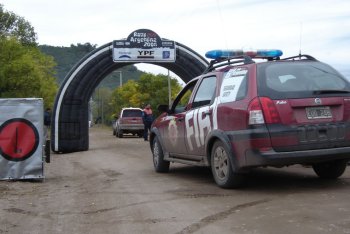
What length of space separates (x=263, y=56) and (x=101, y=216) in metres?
3.95

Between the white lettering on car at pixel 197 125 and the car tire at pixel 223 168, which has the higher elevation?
the white lettering on car at pixel 197 125

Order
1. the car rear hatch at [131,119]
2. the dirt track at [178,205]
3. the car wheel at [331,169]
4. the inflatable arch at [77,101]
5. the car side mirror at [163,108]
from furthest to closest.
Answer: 1. the car rear hatch at [131,119]
2. the inflatable arch at [77,101]
3. the car side mirror at [163,108]
4. the car wheel at [331,169]
5. the dirt track at [178,205]

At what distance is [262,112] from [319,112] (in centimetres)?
78

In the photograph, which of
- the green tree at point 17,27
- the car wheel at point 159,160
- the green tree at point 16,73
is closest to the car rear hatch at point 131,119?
the green tree at point 16,73

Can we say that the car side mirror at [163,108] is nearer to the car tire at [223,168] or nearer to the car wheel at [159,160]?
the car wheel at [159,160]

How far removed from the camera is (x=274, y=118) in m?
6.87

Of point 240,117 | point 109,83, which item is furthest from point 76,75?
point 109,83

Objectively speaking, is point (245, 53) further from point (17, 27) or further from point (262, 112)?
point (17, 27)

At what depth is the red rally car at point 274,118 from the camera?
6.88 m

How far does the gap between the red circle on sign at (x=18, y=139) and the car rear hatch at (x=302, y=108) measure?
4.35 meters

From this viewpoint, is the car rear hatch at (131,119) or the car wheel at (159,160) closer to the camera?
the car wheel at (159,160)

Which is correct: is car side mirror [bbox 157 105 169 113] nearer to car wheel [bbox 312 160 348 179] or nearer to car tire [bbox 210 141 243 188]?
car tire [bbox 210 141 243 188]

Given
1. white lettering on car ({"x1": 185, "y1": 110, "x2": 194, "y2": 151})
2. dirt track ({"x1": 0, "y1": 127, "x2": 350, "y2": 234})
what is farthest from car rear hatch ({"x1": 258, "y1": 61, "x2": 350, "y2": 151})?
white lettering on car ({"x1": 185, "y1": 110, "x2": 194, "y2": 151})

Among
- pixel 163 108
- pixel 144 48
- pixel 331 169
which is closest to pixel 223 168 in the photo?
pixel 331 169
